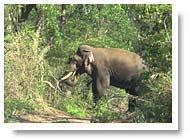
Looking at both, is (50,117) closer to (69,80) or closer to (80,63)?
(69,80)

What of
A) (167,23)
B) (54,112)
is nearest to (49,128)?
(54,112)

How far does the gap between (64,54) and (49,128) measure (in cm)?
57

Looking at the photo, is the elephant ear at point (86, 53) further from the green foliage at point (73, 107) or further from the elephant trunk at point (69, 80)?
the green foliage at point (73, 107)

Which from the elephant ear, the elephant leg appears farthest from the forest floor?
the elephant ear

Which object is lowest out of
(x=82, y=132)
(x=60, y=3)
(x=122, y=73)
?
(x=82, y=132)

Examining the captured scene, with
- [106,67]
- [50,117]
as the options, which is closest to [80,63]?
[106,67]

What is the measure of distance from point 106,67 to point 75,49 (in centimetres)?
31

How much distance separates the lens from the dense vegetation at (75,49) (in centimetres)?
696

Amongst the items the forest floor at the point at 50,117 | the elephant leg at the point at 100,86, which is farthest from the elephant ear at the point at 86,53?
the forest floor at the point at 50,117

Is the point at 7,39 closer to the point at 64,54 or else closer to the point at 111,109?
the point at 64,54

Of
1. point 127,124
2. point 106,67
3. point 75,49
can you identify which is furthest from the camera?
point 106,67

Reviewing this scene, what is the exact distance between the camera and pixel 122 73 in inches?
283

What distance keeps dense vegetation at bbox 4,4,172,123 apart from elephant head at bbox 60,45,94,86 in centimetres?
4

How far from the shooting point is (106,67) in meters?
7.19
